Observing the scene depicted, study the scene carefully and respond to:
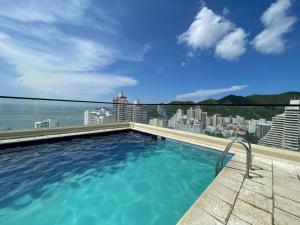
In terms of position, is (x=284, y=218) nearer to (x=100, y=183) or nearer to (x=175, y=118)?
(x=100, y=183)

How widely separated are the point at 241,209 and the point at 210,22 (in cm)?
874

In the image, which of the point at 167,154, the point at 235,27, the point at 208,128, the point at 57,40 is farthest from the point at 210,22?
the point at 57,40

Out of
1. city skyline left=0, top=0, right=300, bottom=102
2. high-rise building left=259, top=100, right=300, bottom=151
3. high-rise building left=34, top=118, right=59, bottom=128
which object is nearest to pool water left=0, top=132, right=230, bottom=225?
high-rise building left=34, top=118, right=59, bottom=128

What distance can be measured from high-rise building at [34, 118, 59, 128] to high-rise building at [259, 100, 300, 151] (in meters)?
7.15

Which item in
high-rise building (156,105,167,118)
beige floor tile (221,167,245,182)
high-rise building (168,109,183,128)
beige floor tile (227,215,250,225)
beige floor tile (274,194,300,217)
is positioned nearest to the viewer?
beige floor tile (227,215,250,225)

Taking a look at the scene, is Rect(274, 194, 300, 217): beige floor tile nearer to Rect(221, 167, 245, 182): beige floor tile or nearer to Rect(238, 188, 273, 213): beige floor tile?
Rect(238, 188, 273, 213): beige floor tile

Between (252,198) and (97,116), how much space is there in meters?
6.82

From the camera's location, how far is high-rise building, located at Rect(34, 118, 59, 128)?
588 cm

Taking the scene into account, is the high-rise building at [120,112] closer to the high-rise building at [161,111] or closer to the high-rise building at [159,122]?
the high-rise building at [159,122]

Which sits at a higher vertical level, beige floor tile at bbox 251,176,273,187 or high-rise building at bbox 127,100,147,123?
high-rise building at bbox 127,100,147,123

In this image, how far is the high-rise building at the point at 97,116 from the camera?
22.8ft

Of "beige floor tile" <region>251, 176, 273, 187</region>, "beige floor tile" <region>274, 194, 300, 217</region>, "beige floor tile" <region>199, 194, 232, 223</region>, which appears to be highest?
"beige floor tile" <region>199, 194, 232, 223</region>

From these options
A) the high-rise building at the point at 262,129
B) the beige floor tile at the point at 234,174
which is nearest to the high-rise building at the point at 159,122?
the high-rise building at the point at 262,129

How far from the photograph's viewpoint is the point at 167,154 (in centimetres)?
500
